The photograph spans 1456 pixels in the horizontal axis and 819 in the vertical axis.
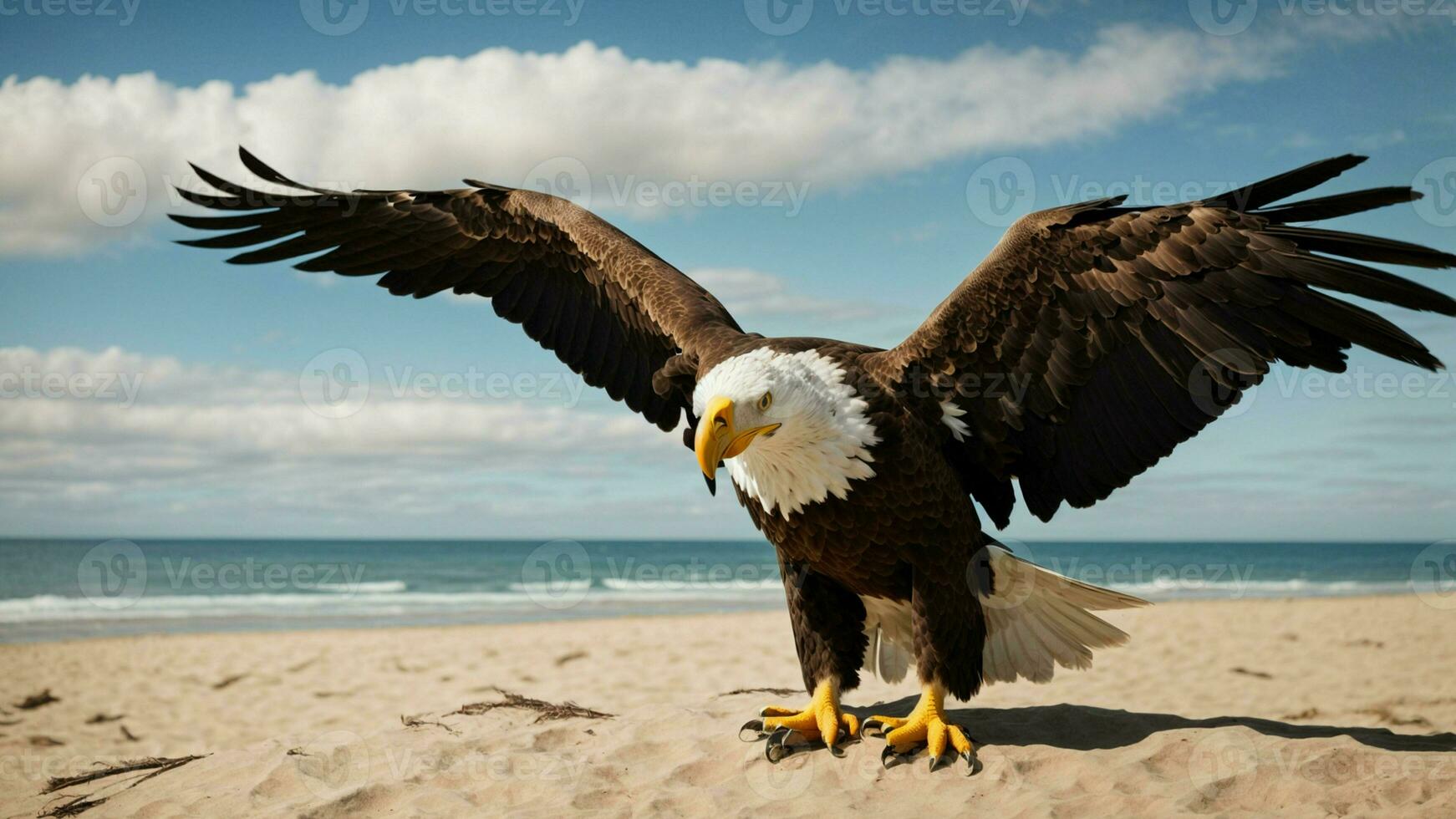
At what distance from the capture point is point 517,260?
16.4 ft

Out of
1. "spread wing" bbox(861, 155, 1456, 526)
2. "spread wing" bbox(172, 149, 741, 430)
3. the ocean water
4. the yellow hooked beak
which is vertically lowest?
the ocean water

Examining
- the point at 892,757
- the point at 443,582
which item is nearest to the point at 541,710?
the point at 892,757

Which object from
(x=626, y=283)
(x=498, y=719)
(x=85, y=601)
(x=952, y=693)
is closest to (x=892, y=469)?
(x=952, y=693)

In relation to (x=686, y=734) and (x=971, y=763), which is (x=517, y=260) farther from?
→ (x=971, y=763)

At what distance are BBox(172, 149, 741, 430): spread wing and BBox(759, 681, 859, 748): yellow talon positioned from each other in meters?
1.51

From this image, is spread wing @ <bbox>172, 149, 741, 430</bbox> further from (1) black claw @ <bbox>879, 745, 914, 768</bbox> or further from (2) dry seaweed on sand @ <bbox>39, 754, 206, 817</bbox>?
(2) dry seaweed on sand @ <bbox>39, 754, 206, 817</bbox>

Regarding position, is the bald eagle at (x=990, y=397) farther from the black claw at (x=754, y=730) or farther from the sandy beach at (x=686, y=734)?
the sandy beach at (x=686, y=734)

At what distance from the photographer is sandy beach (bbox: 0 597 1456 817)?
345 cm

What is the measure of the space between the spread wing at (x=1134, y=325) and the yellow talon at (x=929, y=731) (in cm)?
92

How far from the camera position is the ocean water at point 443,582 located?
59.5 ft

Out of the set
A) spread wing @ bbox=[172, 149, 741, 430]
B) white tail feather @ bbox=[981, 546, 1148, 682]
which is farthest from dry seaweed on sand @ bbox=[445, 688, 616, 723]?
white tail feather @ bbox=[981, 546, 1148, 682]

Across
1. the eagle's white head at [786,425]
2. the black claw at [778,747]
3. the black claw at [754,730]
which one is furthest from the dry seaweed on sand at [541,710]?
the eagle's white head at [786,425]

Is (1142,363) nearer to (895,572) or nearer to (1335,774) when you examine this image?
(895,572)

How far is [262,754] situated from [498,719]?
1.10 metres
